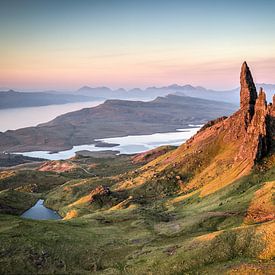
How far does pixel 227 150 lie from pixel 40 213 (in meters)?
83.9

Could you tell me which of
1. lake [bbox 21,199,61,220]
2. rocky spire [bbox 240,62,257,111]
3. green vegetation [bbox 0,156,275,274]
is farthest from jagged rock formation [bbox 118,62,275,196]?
lake [bbox 21,199,61,220]

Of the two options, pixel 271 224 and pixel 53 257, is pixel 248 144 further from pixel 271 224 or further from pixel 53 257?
pixel 53 257

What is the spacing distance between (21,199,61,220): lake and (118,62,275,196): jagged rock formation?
104ft

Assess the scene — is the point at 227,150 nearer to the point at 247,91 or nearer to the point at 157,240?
the point at 247,91

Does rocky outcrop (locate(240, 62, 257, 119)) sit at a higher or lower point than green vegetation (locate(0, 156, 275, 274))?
higher

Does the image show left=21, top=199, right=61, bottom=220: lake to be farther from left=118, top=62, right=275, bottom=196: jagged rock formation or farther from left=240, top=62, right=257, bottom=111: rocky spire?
left=240, top=62, right=257, bottom=111: rocky spire

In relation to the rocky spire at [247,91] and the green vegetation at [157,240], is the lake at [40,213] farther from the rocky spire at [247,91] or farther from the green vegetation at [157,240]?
the rocky spire at [247,91]

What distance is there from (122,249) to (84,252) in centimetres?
763

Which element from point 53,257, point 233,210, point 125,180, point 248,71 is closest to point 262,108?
point 248,71

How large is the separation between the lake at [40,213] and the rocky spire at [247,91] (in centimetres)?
8810

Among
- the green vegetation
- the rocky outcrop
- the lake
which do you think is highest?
the rocky outcrop

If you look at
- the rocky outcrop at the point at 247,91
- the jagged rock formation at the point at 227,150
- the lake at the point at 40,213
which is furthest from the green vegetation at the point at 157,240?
the lake at the point at 40,213

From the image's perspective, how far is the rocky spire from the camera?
Answer: 147125mm

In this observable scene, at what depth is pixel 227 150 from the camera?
14150 centimetres
